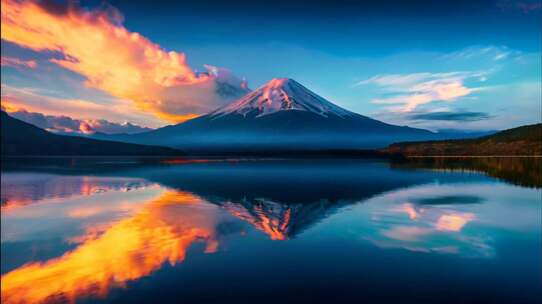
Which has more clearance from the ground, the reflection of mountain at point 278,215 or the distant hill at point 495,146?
the distant hill at point 495,146

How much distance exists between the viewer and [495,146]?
14375 centimetres

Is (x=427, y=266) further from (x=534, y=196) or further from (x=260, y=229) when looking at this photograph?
(x=534, y=196)

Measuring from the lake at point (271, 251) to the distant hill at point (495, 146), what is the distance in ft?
414

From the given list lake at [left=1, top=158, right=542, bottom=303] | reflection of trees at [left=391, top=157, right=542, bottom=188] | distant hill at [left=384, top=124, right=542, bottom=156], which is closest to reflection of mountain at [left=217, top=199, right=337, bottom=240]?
lake at [left=1, top=158, right=542, bottom=303]

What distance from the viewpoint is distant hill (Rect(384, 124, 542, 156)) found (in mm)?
132500

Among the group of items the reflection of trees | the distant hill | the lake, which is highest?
the distant hill

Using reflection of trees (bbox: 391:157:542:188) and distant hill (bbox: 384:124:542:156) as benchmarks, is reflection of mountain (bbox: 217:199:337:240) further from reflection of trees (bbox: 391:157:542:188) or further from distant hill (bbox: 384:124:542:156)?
distant hill (bbox: 384:124:542:156)

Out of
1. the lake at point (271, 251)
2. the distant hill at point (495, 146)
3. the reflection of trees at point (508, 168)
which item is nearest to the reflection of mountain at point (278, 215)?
the lake at point (271, 251)

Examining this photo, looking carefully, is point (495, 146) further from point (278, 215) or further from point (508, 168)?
point (278, 215)

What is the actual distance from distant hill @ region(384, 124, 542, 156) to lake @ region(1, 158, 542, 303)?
126 metres

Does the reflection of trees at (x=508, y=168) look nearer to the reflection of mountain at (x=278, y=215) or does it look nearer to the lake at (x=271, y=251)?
the lake at (x=271, y=251)

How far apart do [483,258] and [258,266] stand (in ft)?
27.8

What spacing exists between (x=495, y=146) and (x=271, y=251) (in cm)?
15607

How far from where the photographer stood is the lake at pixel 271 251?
10.6m
